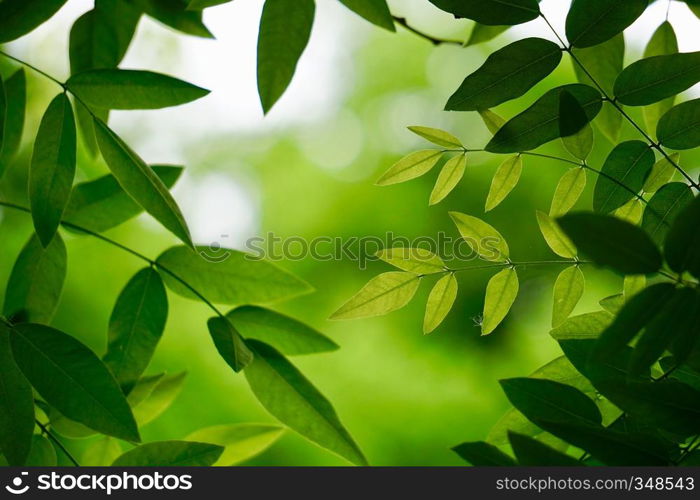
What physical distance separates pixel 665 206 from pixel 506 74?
176 mm

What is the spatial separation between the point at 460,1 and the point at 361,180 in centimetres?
313

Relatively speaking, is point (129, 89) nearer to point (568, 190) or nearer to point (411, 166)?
point (411, 166)

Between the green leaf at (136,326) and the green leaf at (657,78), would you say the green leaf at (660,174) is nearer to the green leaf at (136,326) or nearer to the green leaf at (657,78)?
the green leaf at (657,78)

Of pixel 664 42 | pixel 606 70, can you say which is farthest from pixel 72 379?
pixel 664 42

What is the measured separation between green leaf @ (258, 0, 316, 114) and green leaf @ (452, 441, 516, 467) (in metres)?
0.33

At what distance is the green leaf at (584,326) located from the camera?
570 millimetres

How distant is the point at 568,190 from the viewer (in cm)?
63

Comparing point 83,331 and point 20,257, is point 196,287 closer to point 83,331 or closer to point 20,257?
point 20,257

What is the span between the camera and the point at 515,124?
0.55m

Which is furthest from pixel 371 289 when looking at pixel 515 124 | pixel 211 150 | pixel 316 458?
pixel 211 150

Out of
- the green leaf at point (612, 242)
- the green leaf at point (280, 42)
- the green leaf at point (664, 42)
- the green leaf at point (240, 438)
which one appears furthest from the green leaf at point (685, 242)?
the green leaf at point (240, 438)

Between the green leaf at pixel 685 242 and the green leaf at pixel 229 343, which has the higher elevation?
the green leaf at pixel 229 343

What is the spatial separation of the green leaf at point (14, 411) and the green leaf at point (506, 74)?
17.1 inches

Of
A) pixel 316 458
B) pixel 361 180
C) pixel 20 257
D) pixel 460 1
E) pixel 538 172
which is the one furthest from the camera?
pixel 361 180
